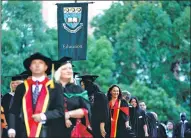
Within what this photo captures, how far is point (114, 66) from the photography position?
67.2 metres

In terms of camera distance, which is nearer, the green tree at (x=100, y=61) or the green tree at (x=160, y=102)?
the green tree at (x=160, y=102)

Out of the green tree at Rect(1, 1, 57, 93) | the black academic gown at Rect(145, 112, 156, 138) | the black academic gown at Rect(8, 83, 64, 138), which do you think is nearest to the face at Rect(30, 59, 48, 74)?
the black academic gown at Rect(8, 83, 64, 138)

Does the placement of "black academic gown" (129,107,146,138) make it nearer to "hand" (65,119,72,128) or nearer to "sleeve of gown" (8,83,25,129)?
"hand" (65,119,72,128)

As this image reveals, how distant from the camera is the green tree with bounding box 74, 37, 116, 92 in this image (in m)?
66.8

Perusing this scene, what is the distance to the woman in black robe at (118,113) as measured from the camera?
25.0 metres

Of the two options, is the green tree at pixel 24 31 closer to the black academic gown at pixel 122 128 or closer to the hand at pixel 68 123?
the black academic gown at pixel 122 128

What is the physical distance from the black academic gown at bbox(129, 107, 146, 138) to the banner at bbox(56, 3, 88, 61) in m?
2.16

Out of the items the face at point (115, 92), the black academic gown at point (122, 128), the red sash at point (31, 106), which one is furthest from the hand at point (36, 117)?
the black academic gown at point (122, 128)

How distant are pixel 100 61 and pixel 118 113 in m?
41.9

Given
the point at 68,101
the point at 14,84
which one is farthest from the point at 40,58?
the point at 14,84

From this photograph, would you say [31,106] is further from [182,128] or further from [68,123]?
[182,128]

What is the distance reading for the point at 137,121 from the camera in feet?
95.0

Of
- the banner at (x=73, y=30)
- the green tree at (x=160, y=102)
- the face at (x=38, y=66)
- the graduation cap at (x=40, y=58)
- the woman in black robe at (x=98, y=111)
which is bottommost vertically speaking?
the green tree at (x=160, y=102)

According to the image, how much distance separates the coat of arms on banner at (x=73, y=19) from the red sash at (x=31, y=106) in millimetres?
13715
